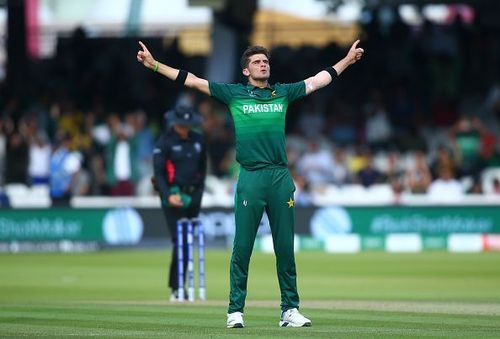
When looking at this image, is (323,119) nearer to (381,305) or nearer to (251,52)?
(381,305)

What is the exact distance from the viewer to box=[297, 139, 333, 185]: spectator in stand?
2714 centimetres

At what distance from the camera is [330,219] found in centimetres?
2556

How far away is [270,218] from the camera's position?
37.0 ft

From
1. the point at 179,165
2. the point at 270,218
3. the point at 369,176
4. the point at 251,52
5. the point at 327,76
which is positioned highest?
the point at 251,52

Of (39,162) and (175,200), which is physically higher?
(39,162)

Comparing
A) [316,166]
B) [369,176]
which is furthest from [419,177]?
[316,166]

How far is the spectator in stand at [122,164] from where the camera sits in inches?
1057

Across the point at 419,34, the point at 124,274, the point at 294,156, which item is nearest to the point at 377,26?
the point at 419,34

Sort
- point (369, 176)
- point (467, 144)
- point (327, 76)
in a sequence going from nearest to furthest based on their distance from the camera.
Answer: point (327, 76) → point (369, 176) → point (467, 144)

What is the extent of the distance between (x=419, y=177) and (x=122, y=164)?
5.61 m

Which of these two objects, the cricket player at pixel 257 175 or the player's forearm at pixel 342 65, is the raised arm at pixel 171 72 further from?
the player's forearm at pixel 342 65

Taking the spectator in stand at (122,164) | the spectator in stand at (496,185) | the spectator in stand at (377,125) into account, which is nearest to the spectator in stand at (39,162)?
the spectator in stand at (122,164)

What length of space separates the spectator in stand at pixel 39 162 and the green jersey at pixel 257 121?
54.0ft

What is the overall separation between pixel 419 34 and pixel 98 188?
8352 mm
